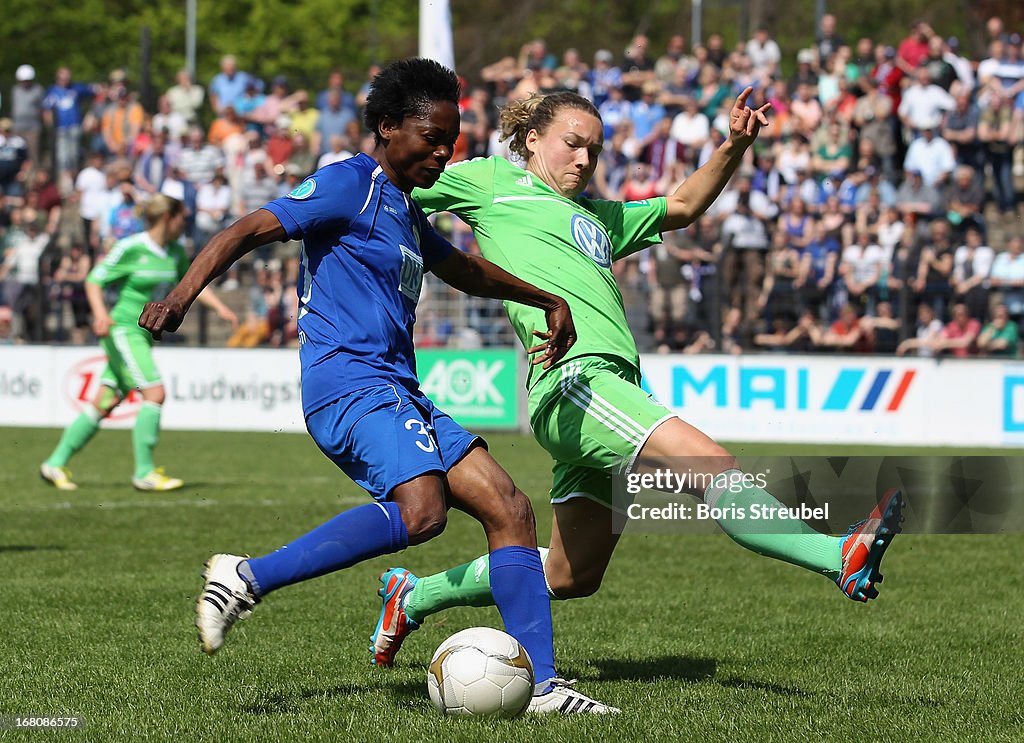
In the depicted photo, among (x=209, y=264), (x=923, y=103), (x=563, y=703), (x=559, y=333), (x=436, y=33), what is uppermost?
(x=436, y=33)

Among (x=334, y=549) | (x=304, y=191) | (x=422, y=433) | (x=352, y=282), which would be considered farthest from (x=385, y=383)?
(x=304, y=191)

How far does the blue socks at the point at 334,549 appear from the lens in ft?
15.1

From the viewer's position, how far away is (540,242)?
554 centimetres

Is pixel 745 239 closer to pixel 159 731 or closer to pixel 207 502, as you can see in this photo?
pixel 207 502

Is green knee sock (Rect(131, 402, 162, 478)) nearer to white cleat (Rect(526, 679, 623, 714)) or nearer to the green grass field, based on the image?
the green grass field

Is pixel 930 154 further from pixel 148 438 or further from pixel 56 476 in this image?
pixel 56 476

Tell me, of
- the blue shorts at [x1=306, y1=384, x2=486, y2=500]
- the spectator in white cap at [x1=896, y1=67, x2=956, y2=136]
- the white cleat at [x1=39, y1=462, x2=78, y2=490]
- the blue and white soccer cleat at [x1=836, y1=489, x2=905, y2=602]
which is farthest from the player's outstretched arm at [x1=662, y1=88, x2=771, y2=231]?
the spectator in white cap at [x1=896, y1=67, x2=956, y2=136]

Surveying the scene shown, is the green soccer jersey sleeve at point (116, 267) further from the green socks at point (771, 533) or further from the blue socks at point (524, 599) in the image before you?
the green socks at point (771, 533)

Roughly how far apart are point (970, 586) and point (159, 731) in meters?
4.82

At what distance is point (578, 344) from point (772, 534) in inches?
39.0

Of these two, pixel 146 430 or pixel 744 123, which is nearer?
pixel 744 123

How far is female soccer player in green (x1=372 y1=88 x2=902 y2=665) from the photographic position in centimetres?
501

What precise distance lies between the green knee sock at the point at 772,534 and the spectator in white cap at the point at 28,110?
20.7 metres

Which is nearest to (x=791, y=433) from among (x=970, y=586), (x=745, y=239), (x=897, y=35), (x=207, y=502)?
(x=745, y=239)
